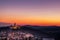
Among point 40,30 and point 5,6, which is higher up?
point 5,6

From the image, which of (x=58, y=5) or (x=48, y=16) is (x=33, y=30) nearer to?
(x=48, y=16)

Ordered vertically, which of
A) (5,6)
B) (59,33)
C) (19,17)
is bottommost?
(59,33)

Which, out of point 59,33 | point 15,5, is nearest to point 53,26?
point 59,33

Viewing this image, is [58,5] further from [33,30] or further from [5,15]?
[5,15]

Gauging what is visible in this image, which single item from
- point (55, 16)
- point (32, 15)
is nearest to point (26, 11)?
point (32, 15)

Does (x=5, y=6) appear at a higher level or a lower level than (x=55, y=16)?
higher

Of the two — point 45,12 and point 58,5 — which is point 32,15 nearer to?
point 45,12

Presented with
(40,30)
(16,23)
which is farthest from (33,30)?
(16,23)
